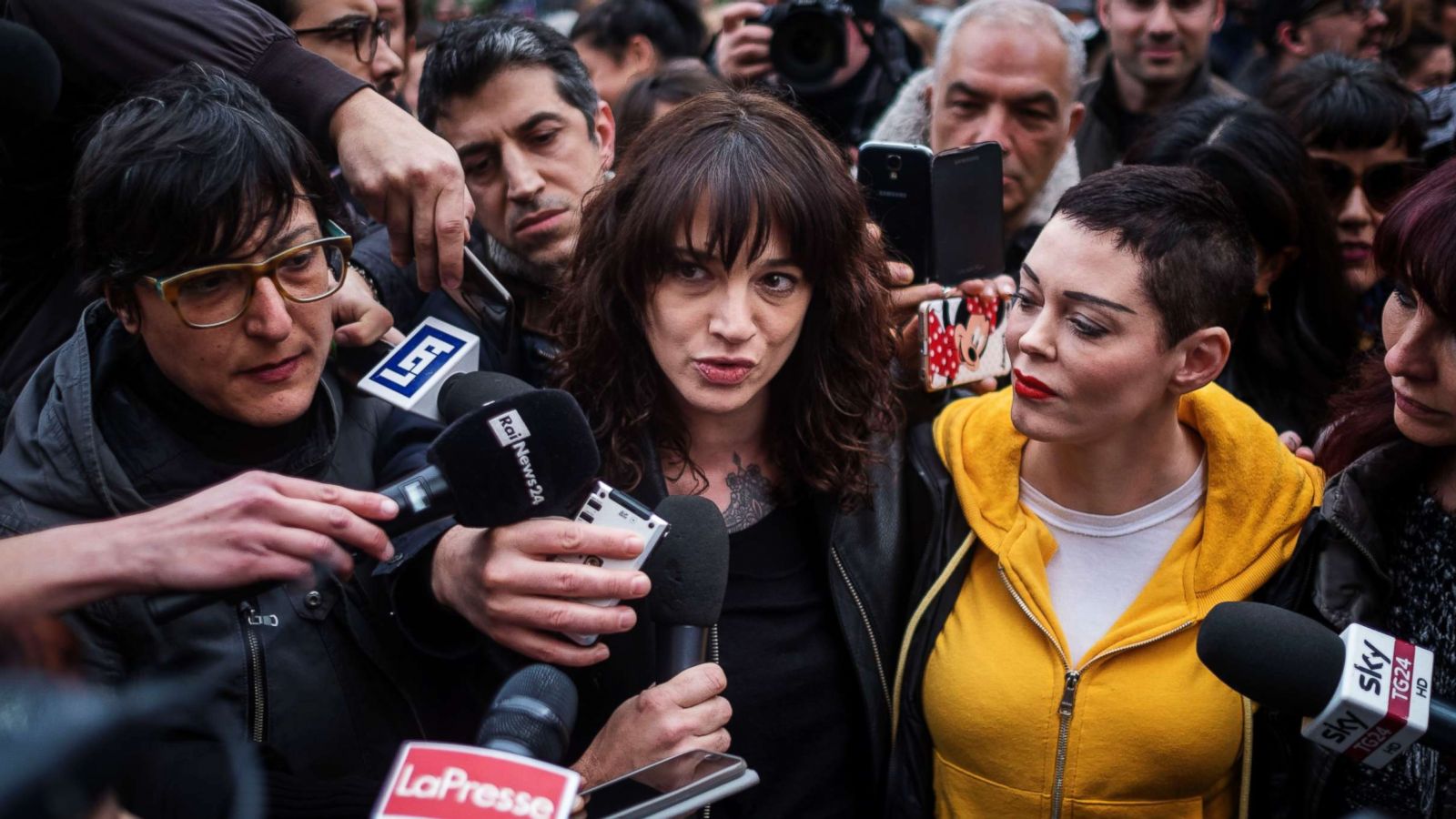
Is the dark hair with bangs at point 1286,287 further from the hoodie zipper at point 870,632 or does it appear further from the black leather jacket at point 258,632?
the black leather jacket at point 258,632

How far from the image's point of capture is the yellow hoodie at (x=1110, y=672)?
195cm

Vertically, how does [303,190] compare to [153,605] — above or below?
above

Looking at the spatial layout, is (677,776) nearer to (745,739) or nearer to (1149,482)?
(745,739)

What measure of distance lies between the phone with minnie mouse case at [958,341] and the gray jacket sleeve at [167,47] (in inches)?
44.8

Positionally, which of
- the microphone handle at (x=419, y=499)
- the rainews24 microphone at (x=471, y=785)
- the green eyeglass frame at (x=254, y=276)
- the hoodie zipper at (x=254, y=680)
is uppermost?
the green eyeglass frame at (x=254, y=276)

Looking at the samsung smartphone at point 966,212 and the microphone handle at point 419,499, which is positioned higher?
the microphone handle at point 419,499

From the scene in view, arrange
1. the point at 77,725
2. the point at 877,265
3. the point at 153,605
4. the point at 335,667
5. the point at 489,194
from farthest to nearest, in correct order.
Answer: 1. the point at 489,194
2. the point at 877,265
3. the point at 335,667
4. the point at 153,605
5. the point at 77,725

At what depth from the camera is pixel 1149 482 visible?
2.09m

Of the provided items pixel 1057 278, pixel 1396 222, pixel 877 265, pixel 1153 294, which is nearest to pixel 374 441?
pixel 877 265

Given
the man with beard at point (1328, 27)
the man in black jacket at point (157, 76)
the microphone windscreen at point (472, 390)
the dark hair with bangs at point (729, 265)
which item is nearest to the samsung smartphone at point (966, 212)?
the dark hair with bangs at point (729, 265)

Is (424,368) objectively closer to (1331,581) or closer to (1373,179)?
(1331,581)

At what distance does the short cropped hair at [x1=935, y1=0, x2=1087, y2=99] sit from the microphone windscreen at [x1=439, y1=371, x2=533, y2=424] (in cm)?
207

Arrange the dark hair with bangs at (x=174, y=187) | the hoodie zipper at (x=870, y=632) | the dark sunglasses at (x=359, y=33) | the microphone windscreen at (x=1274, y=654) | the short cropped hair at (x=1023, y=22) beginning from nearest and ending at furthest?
the microphone windscreen at (x=1274, y=654) < the dark hair with bangs at (x=174, y=187) < the hoodie zipper at (x=870, y=632) < the dark sunglasses at (x=359, y=33) < the short cropped hair at (x=1023, y=22)

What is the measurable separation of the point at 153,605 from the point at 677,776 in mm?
698
